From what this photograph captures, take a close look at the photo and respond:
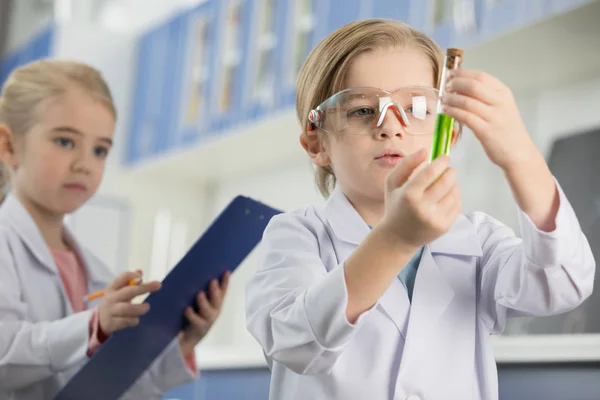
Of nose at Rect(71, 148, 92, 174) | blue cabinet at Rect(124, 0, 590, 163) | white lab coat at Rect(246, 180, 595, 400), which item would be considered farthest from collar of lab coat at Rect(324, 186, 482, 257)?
blue cabinet at Rect(124, 0, 590, 163)

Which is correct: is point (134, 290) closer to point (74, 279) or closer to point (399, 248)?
point (74, 279)

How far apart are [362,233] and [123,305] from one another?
47 centimetres

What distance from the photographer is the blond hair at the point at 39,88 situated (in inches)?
59.8

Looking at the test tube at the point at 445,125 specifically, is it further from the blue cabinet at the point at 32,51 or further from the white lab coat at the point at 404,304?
the blue cabinet at the point at 32,51

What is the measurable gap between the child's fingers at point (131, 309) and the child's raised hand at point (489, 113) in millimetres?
642

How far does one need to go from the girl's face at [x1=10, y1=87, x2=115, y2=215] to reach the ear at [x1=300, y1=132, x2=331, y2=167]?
0.59 metres

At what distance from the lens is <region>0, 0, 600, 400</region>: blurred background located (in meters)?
2.15

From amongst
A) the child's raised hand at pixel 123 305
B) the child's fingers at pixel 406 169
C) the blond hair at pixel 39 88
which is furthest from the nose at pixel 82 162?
the child's fingers at pixel 406 169

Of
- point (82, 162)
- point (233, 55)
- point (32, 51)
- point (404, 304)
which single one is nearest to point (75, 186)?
point (82, 162)

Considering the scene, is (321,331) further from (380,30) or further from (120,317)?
(120,317)

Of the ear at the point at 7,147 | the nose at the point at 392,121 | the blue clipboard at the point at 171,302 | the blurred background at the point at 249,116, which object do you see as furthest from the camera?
the blurred background at the point at 249,116

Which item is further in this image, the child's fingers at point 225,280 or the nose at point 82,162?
the nose at point 82,162

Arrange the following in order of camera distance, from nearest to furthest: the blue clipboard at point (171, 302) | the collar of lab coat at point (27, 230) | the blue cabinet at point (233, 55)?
the blue clipboard at point (171, 302)
the collar of lab coat at point (27, 230)
the blue cabinet at point (233, 55)

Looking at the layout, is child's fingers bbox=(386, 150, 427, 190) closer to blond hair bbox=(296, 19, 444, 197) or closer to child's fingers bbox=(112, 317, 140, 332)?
blond hair bbox=(296, 19, 444, 197)
